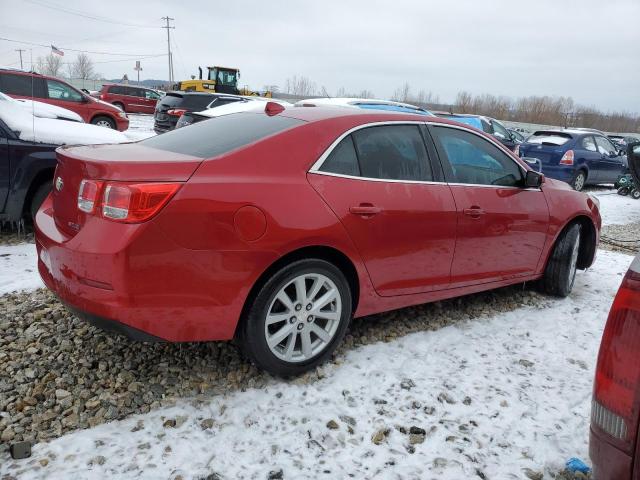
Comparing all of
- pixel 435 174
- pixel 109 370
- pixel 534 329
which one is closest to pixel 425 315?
pixel 534 329

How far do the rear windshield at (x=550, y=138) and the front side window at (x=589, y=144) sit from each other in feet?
1.65

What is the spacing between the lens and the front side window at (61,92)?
14.9 m

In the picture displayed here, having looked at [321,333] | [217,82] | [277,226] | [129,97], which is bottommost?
[321,333]

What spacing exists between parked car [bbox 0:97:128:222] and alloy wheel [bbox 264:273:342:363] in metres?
3.34

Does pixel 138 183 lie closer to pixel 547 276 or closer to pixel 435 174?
pixel 435 174

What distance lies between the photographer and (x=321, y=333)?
3.05 metres

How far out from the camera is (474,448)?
2531 millimetres

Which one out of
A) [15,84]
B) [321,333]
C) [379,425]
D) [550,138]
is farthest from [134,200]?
[15,84]

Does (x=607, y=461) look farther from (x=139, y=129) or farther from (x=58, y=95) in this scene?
(x=139, y=129)

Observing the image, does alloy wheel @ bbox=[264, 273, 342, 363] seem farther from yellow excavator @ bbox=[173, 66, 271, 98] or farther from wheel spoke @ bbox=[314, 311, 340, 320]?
yellow excavator @ bbox=[173, 66, 271, 98]

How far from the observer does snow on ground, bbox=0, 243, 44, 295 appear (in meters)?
4.17

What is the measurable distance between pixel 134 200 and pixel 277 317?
98cm

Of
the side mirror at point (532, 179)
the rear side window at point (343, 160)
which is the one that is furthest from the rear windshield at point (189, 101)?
the rear side window at point (343, 160)

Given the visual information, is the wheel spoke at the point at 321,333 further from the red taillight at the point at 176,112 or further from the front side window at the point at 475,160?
the red taillight at the point at 176,112
